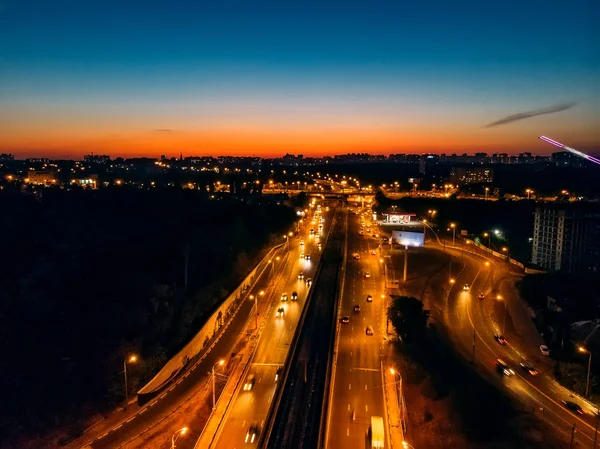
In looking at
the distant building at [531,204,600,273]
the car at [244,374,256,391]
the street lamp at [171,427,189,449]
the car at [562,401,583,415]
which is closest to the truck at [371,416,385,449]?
the car at [244,374,256,391]

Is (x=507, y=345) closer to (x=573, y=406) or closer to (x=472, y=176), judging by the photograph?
(x=573, y=406)

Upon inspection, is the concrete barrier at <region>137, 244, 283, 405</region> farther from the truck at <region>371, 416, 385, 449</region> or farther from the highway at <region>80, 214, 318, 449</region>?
the truck at <region>371, 416, 385, 449</region>

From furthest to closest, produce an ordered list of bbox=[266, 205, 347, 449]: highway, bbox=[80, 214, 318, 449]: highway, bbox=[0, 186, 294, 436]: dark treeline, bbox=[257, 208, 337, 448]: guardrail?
bbox=[0, 186, 294, 436]: dark treeline < bbox=[80, 214, 318, 449]: highway < bbox=[266, 205, 347, 449]: highway < bbox=[257, 208, 337, 448]: guardrail

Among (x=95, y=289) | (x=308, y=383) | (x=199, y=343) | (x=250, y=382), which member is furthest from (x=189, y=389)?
(x=95, y=289)

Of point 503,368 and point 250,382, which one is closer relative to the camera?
point 250,382

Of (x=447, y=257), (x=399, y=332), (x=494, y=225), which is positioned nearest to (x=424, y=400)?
(x=399, y=332)
